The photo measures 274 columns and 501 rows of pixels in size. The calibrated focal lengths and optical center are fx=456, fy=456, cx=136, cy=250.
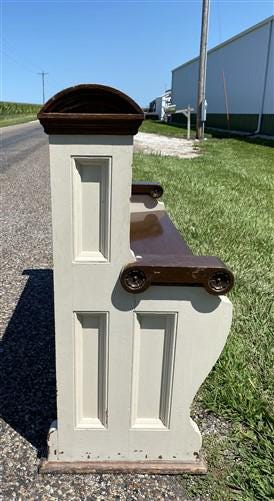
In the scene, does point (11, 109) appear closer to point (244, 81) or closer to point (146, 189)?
point (244, 81)

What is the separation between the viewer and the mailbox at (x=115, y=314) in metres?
A: 1.52

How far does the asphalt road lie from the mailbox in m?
0.07

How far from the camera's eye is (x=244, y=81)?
26000 mm

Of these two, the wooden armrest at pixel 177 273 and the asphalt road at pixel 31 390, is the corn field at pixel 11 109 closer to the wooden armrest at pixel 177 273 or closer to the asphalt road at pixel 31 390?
the asphalt road at pixel 31 390

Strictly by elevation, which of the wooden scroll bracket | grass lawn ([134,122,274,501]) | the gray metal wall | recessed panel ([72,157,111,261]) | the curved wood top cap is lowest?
grass lawn ([134,122,274,501])

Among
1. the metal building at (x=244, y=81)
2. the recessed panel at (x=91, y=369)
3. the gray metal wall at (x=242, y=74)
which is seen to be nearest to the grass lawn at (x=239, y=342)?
the recessed panel at (x=91, y=369)

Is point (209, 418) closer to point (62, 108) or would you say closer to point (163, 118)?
point (62, 108)

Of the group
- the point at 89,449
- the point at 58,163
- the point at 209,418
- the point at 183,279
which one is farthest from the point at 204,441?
the point at 58,163

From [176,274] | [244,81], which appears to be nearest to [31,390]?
[176,274]

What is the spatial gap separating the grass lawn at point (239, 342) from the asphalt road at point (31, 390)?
27cm

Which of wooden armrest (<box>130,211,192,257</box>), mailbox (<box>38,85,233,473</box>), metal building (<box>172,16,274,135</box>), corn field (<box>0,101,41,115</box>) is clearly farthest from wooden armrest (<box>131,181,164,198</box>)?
corn field (<box>0,101,41,115</box>)

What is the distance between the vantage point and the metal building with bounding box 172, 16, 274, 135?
74.6 ft

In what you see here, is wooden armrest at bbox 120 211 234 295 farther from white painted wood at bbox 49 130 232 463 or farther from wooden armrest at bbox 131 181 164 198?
wooden armrest at bbox 131 181 164 198

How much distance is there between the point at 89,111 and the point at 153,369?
104 cm
